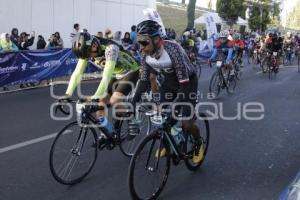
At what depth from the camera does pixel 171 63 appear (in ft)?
17.6

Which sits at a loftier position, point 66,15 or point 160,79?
point 66,15

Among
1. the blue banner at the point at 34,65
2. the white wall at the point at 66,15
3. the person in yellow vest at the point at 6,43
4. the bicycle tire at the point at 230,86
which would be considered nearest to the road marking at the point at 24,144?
the blue banner at the point at 34,65

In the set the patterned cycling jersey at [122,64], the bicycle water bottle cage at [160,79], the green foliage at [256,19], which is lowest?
the bicycle water bottle cage at [160,79]

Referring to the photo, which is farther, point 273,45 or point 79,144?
point 273,45

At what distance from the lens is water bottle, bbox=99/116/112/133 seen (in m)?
5.66

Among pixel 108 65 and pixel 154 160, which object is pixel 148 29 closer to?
pixel 108 65

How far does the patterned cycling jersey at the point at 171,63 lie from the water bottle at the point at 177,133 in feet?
1.98

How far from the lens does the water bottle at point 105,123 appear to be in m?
5.66

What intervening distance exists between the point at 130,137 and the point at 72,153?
994mm

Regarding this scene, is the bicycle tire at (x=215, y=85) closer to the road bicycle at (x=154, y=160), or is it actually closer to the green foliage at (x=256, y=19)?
the road bicycle at (x=154, y=160)

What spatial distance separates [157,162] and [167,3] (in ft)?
218

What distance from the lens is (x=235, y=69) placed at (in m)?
15.0

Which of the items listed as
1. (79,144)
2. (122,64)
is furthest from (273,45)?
(79,144)

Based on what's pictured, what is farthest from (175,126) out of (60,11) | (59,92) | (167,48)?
(60,11)
